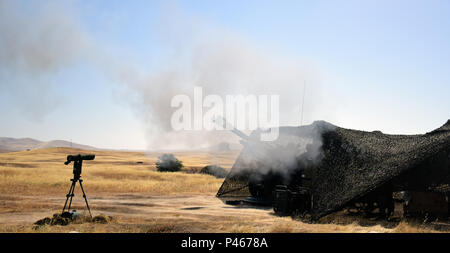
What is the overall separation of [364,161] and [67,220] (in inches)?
485

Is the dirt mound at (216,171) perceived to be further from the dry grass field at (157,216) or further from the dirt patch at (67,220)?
the dirt patch at (67,220)

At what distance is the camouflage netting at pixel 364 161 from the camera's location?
51.4 ft

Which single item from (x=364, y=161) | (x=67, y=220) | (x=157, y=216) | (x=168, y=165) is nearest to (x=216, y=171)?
(x=168, y=165)

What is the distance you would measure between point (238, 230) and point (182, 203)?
9.30 metres

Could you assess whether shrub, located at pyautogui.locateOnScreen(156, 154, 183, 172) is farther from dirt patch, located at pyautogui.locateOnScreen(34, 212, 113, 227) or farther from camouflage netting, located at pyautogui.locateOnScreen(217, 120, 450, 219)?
dirt patch, located at pyautogui.locateOnScreen(34, 212, 113, 227)

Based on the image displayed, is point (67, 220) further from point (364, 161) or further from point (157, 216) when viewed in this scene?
point (364, 161)

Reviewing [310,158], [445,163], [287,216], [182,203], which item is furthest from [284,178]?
[445,163]

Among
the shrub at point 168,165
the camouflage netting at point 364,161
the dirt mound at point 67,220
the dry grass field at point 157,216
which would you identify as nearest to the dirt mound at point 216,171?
the shrub at point 168,165

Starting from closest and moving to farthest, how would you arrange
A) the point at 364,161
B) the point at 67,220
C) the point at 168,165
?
the point at 67,220 < the point at 364,161 < the point at 168,165

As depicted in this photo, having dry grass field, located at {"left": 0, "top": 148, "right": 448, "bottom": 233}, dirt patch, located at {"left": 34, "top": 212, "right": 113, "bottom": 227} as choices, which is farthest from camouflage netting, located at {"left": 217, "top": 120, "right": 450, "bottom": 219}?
dirt patch, located at {"left": 34, "top": 212, "right": 113, "bottom": 227}

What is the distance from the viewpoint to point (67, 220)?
43.3 ft

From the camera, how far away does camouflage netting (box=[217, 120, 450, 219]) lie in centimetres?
1566
